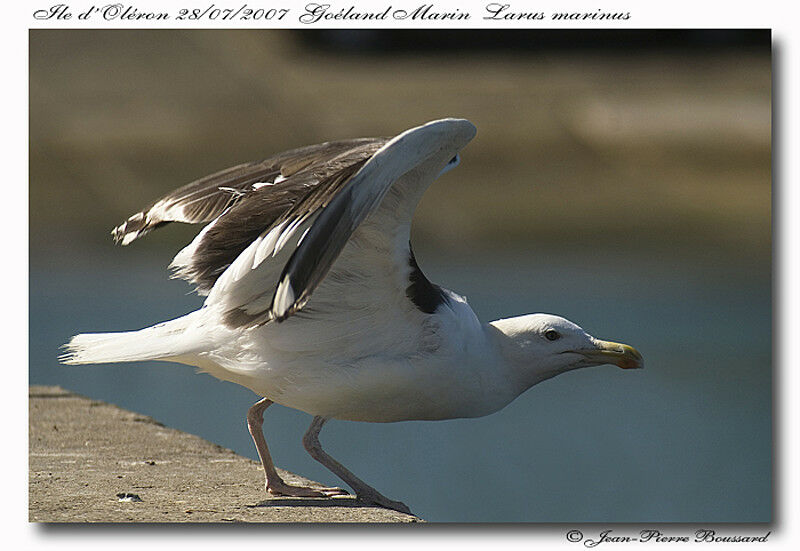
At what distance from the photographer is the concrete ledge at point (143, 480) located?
3.21 m

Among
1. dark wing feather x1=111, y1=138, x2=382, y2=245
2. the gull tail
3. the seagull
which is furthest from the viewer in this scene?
dark wing feather x1=111, y1=138, x2=382, y2=245

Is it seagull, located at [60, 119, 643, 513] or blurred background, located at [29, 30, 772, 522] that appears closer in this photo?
seagull, located at [60, 119, 643, 513]

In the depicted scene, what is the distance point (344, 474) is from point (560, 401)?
1.72 metres

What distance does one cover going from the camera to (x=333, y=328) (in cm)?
317

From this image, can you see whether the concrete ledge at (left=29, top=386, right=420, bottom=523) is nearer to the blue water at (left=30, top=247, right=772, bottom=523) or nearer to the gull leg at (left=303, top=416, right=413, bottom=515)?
the gull leg at (left=303, top=416, right=413, bottom=515)

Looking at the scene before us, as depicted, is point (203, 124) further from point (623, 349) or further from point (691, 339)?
point (691, 339)

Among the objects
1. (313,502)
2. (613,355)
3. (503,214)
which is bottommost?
(313,502)

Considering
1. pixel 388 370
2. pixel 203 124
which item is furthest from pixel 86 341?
pixel 203 124

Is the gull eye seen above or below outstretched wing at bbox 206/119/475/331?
below

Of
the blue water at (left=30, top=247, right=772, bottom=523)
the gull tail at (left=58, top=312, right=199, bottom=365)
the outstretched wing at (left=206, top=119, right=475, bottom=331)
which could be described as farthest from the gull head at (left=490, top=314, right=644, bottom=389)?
the gull tail at (left=58, top=312, right=199, bottom=365)

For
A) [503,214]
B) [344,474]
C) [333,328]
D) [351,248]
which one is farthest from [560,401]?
[351,248]

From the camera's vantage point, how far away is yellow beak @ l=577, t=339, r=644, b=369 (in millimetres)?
3453

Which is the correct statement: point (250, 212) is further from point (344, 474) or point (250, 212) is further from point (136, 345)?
point (344, 474)

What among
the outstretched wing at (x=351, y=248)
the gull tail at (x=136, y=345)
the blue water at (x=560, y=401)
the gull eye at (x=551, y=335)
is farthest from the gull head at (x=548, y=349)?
the gull tail at (x=136, y=345)
